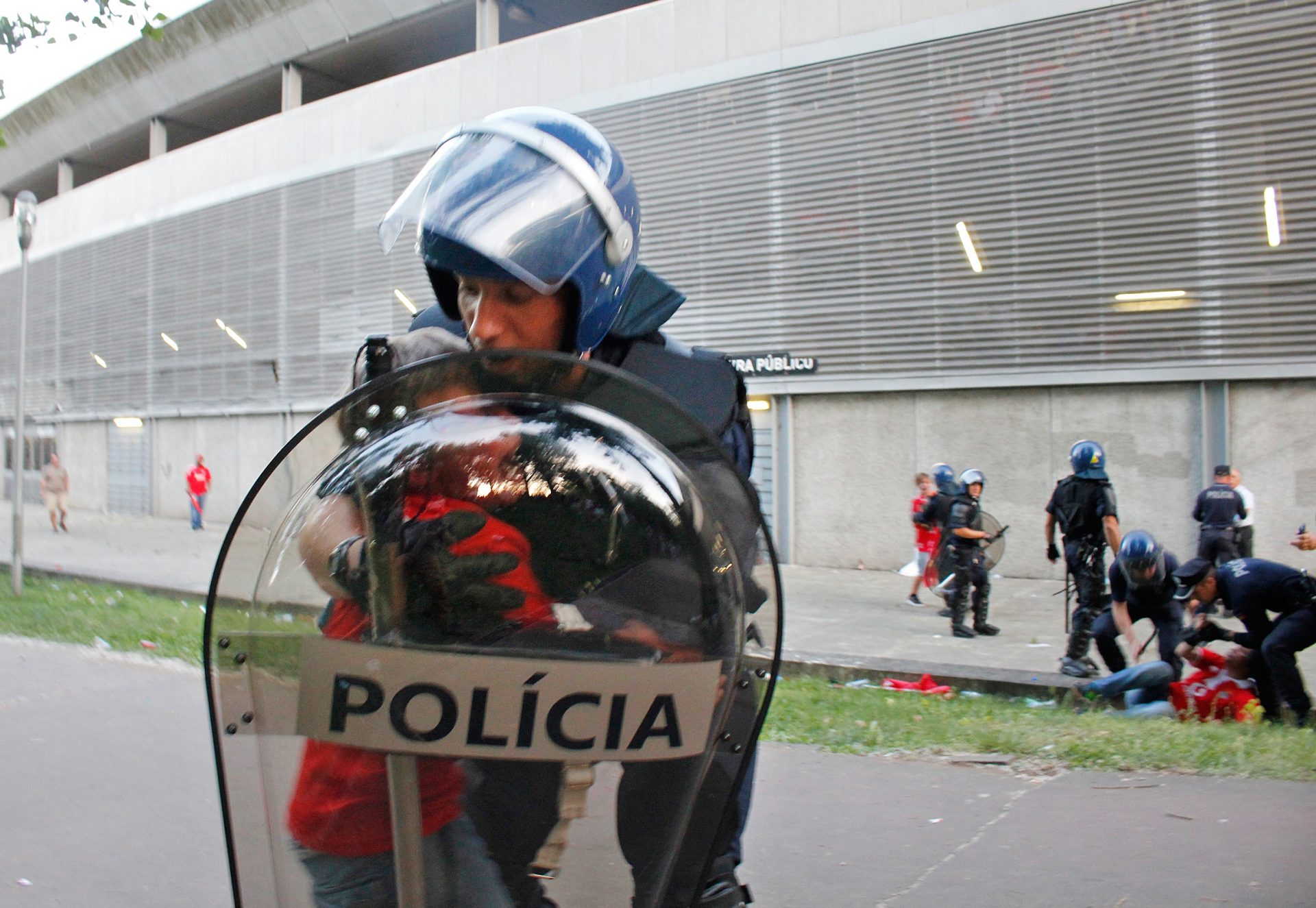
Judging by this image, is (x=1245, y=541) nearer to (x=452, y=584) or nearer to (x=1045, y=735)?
(x=1045, y=735)

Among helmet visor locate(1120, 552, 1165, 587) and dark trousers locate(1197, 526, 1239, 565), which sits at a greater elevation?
helmet visor locate(1120, 552, 1165, 587)

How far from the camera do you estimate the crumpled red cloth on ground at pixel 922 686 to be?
24.0ft

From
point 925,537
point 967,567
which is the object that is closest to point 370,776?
point 967,567

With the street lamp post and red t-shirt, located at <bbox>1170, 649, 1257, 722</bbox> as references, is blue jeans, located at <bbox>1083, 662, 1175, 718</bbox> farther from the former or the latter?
the street lamp post

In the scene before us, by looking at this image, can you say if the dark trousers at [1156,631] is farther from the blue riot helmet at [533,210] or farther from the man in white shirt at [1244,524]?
the blue riot helmet at [533,210]

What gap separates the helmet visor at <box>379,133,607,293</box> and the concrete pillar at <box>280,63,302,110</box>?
84.6ft

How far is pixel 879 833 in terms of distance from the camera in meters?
4.39

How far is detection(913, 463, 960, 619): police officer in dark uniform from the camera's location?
10.8 metres

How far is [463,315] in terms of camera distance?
1595 millimetres

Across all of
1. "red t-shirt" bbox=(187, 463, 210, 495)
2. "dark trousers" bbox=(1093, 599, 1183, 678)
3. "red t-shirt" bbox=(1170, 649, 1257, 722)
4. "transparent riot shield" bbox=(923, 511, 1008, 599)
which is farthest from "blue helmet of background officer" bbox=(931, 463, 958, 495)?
"red t-shirt" bbox=(187, 463, 210, 495)

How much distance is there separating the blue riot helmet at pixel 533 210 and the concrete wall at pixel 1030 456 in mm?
13436

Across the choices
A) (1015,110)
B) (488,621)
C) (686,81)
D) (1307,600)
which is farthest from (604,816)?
(686,81)

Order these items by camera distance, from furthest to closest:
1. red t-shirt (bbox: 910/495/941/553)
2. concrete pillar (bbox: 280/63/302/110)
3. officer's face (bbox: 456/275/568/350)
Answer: concrete pillar (bbox: 280/63/302/110)
red t-shirt (bbox: 910/495/941/553)
officer's face (bbox: 456/275/568/350)

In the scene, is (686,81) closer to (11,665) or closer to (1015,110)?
(1015,110)
